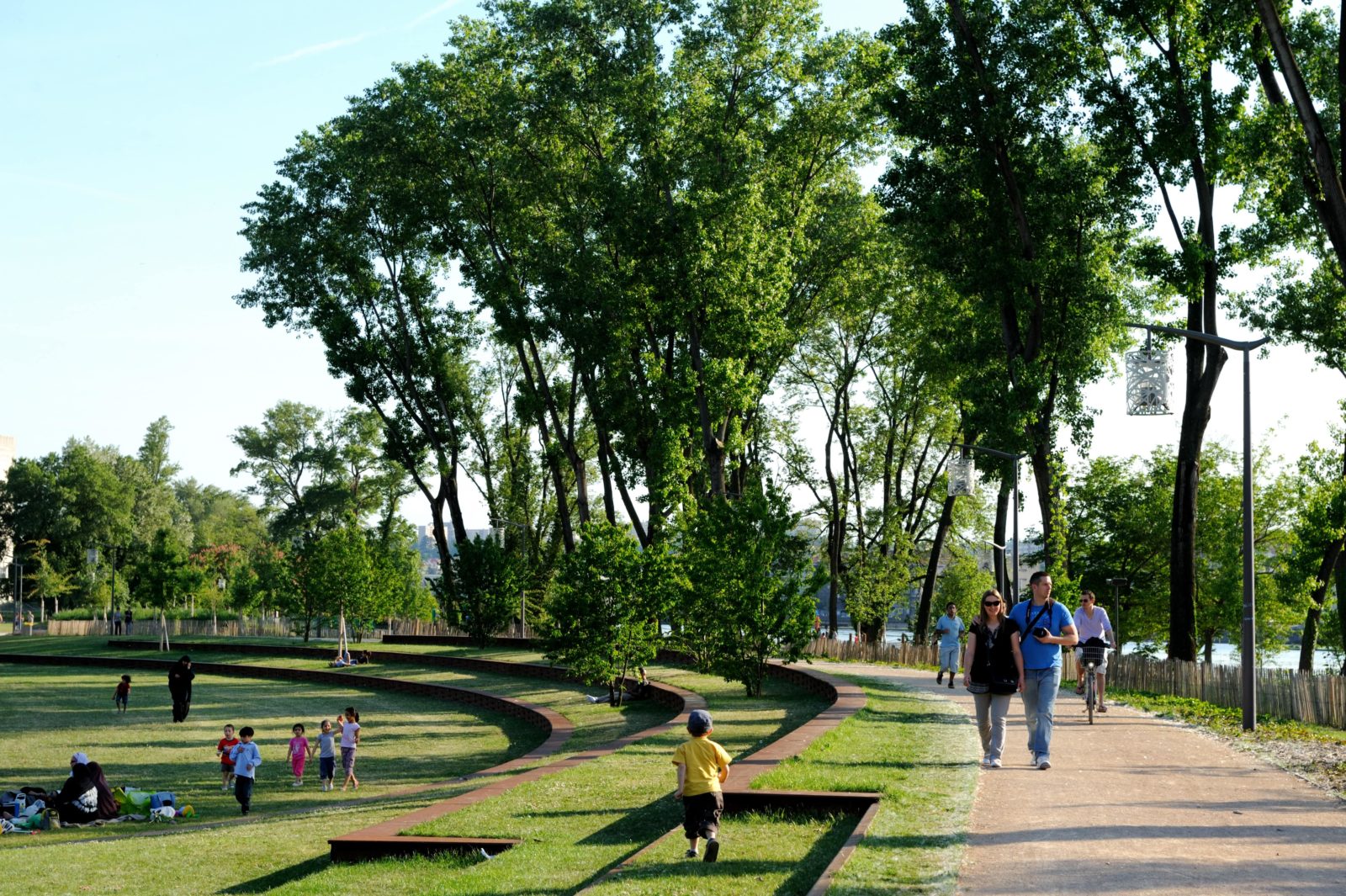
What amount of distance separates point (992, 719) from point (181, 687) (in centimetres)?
2343

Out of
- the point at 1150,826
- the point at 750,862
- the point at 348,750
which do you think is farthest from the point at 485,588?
the point at 1150,826

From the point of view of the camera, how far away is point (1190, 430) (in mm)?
27484

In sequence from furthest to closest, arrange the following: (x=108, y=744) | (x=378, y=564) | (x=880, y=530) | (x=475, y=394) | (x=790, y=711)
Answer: (x=475, y=394) < (x=378, y=564) < (x=880, y=530) < (x=108, y=744) < (x=790, y=711)

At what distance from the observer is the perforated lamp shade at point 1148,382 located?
81.5ft

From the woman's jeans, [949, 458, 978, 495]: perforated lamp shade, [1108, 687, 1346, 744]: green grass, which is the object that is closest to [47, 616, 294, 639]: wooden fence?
[949, 458, 978, 495]: perforated lamp shade

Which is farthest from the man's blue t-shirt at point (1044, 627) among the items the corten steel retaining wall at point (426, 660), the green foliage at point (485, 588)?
the green foliage at point (485, 588)

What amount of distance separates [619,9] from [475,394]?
1260 inches

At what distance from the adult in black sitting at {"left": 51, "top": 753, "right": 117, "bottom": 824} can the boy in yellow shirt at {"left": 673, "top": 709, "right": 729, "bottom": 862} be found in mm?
11515

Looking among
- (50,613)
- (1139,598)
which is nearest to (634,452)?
(1139,598)

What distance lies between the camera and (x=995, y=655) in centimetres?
1294

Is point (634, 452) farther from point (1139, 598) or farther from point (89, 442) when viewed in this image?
point (89, 442)

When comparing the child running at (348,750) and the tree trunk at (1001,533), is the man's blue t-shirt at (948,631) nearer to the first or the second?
the child running at (348,750)

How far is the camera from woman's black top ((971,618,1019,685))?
12914 millimetres

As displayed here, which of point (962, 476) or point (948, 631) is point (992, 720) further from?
point (962, 476)
